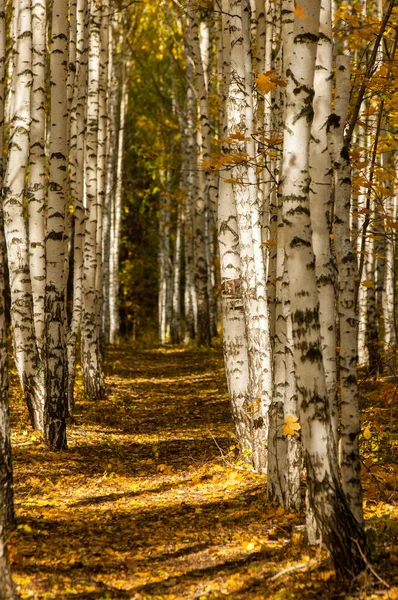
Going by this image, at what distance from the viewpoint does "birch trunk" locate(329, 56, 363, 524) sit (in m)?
4.38

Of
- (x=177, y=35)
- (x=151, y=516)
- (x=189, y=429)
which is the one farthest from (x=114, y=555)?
(x=177, y=35)

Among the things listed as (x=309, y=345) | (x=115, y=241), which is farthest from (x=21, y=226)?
(x=115, y=241)

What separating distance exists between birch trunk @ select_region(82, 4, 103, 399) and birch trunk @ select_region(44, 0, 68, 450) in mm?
3318

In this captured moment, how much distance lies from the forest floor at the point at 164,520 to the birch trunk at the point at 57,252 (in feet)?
1.44

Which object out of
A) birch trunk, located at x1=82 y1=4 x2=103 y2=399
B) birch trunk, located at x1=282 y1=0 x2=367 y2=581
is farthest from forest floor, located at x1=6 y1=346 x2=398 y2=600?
birch trunk, located at x1=82 y1=4 x2=103 y2=399

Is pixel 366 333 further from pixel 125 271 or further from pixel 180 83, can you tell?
pixel 125 271

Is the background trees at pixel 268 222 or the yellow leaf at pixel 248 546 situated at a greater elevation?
the background trees at pixel 268 222

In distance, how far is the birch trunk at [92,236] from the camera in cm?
1094

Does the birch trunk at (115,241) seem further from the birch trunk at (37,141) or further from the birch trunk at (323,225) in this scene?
the birch trunk at (323,225)

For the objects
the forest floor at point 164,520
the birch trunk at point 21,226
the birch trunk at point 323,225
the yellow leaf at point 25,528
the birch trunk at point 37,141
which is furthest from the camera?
the birch trunk at point 37,141

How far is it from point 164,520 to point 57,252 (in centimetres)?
324

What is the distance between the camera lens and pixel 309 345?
12.5 feet

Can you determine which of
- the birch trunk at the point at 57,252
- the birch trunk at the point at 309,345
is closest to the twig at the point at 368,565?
the birch trunk at the point at 309,345

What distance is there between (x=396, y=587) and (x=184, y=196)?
19.1 meters
